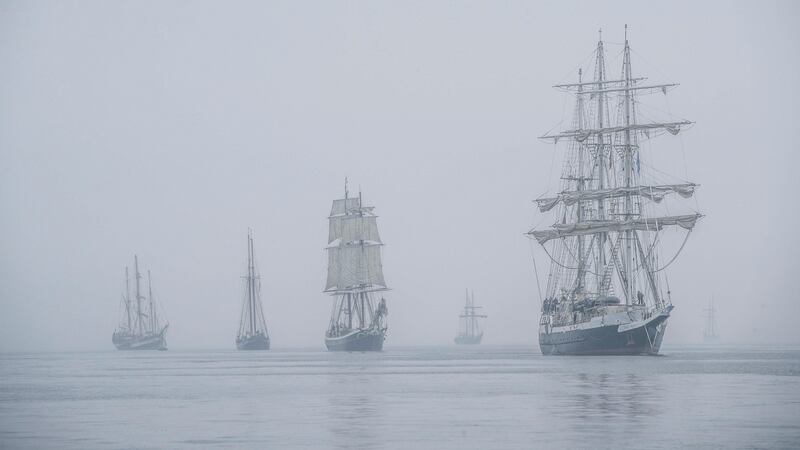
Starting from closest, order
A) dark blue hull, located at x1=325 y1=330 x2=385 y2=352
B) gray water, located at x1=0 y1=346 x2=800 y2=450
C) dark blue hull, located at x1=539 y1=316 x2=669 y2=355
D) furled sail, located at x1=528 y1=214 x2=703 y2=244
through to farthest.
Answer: gray water, located at x1=0 y1=346 x2=800 y2=450 → dark blue hull, located at x1=539 y1=316 x2=669 y2=355 → furled sail, located at x1=528 y1=214 x2=703 y2=244 → dark blue hull, located at x1=325 y1=330 x2=385 y2=352

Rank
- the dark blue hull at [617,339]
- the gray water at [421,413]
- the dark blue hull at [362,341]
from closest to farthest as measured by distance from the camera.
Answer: the gray water at [421,413]
the dark blue hull at [617,339]
the dark blue hull at [362,341]

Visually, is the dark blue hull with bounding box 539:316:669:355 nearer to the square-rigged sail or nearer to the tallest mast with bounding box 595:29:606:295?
the tallest mast with bounding box 595:29:606:295

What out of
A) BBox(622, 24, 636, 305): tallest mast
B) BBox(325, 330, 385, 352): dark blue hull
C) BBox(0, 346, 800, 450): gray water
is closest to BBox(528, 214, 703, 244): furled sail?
BBox(622, 24, 636, 305): tallest mast

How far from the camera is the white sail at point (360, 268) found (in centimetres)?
19525

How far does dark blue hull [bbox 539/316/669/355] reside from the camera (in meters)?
116

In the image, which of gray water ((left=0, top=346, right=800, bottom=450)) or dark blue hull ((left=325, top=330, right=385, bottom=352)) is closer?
gray water ((left=0, top=346, right=800, bottom=450))

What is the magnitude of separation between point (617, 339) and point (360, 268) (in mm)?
82385

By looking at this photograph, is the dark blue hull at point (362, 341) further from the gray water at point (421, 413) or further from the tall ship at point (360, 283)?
the gray water at point (421, 413)

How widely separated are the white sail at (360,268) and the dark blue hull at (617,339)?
7305cm

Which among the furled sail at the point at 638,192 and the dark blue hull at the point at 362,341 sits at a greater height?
the furled sail at the point at 638,192

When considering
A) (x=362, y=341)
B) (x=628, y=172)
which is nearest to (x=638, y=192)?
(x=628, y=172)

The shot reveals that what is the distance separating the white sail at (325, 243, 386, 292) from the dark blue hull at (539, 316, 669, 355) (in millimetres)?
73052

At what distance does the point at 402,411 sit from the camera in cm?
5347

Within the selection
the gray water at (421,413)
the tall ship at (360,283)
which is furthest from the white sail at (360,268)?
the gray water at (421,413)
